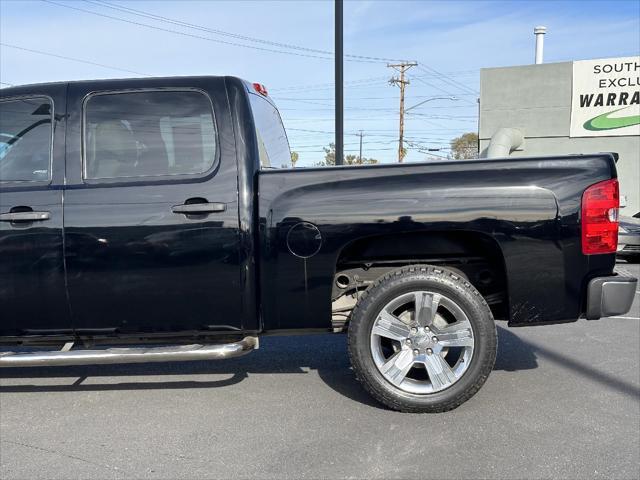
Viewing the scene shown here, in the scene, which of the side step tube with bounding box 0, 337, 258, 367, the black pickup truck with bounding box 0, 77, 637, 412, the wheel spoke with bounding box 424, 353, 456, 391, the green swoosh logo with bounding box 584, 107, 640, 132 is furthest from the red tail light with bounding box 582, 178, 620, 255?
the green swoosh logo with bounding box 584, 107, 640, 132

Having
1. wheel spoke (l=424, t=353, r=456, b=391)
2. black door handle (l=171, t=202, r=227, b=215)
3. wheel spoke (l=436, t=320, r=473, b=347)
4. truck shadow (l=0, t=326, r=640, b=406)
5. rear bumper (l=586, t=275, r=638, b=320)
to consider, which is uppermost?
black door handle (l=171, t=202, r=227, b=215)

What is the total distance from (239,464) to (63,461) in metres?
0.98

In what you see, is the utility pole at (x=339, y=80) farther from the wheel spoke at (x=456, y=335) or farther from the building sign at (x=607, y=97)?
the building sign at (x=607, y=97)

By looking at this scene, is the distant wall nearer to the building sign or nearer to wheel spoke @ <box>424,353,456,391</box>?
the building sign

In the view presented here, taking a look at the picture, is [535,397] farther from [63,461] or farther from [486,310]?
[63,461]

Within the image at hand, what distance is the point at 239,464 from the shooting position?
309cm

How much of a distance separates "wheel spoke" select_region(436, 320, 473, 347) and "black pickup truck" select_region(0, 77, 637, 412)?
0.04 ft

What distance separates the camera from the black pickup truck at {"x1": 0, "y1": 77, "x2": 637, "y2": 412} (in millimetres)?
3453

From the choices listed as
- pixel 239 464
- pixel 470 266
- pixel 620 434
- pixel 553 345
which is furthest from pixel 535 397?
pixel 239 464

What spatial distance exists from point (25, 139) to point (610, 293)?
383 centimetres

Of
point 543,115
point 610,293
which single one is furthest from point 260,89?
point 543,115

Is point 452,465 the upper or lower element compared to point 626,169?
lower

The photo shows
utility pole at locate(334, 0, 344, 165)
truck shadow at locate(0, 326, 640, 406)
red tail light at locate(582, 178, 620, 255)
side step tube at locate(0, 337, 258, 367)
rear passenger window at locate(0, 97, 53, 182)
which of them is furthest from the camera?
utility pole at locate(334, 0, 344, 165)

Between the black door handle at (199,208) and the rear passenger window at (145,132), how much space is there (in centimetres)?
29
